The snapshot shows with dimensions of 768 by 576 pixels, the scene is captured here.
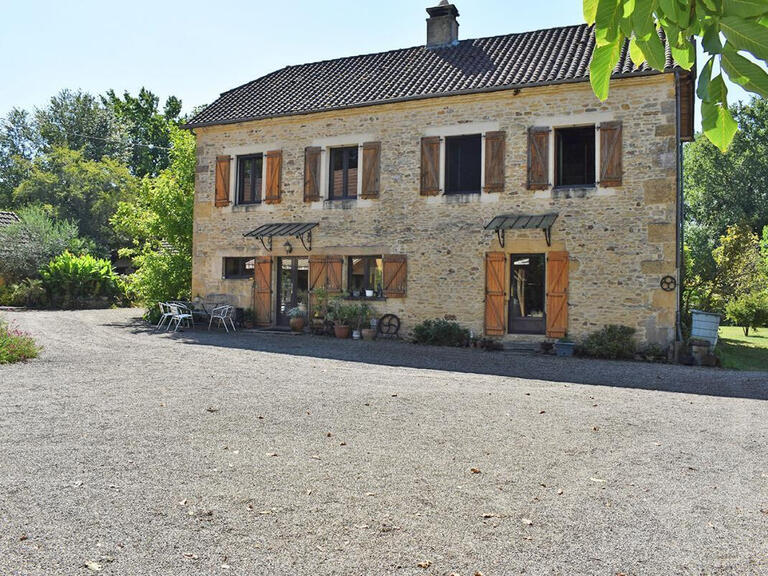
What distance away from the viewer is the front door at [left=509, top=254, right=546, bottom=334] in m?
13.1

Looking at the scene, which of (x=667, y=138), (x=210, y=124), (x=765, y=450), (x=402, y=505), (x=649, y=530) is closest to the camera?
(x=649, y=530)

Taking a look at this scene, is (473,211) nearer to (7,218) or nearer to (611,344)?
(611,344)

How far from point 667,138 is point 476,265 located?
14.9 ft

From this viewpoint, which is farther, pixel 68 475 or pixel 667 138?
pixel 667 138

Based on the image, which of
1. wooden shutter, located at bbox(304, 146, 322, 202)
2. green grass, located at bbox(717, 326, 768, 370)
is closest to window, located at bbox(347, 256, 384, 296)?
wooden shutter, located at bbox(304, 146, 322, 202)

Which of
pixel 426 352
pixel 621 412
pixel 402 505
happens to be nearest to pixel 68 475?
pixel 402 505

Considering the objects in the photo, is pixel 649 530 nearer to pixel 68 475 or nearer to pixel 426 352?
pixel 68 475

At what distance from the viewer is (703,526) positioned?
3373 millimetres

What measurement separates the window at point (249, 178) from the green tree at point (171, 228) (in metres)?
2.12

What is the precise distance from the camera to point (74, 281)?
2244 centimetres

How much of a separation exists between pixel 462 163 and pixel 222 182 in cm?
649

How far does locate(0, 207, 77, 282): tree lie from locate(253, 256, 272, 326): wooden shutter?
1236cm

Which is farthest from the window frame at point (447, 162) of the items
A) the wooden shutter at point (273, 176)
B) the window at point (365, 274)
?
the wooden shutter at point (273, 176)

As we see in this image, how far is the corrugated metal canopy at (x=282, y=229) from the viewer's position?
1479cm
